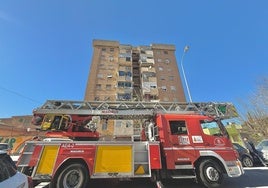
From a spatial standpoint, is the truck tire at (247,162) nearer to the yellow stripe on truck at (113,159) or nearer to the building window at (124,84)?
the yellow stripe on truck at (113,159)

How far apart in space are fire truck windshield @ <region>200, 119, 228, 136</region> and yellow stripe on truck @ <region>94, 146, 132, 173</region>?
3.39 m

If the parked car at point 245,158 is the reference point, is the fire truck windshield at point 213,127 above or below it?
above

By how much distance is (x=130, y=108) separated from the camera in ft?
26.6

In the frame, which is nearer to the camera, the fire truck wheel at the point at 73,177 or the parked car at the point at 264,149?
the fire truck wheel at the point at 73,177

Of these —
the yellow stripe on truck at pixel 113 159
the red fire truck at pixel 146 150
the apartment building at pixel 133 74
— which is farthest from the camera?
the apartment building at pixel 133 74

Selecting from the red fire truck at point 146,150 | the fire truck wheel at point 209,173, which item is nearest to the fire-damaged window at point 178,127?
the red fire truck at point 146,150

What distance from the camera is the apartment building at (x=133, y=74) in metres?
36.4

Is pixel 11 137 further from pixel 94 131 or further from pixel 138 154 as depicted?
pixel 138 154

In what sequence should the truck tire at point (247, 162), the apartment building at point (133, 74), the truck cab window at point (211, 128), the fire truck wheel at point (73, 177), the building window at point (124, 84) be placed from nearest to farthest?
the fire truck wheel at point (73, 177) → the truck cab window at point (211, 128) → the truck tire at point (247, 162) → the apartment building at point (133, 74) → the building window at point (124, 84)

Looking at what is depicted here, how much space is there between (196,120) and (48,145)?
5.99 metres

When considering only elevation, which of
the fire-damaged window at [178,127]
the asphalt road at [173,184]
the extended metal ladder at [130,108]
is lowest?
the asphalt road at [173,184]

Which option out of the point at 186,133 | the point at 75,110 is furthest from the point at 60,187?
the point at 186,133

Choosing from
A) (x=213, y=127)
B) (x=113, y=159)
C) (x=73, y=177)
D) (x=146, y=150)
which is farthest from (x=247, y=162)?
(x=73, y=177)

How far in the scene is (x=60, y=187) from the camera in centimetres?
588
